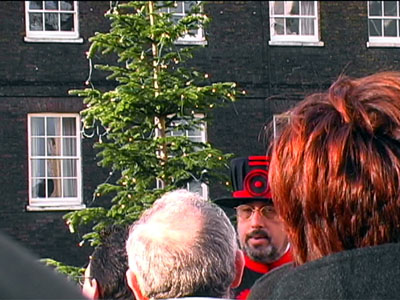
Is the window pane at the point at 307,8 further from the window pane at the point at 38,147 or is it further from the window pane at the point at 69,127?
the window pane at the point at 38,147

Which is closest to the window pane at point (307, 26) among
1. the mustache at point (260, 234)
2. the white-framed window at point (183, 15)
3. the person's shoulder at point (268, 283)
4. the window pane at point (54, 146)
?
the white-framed window at point (183, 15)

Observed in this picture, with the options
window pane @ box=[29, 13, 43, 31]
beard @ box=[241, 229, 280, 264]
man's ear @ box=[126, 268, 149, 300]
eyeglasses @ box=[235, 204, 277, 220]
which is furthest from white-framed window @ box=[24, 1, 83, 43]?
man's ear @ box=[126, 268, 149, 300]

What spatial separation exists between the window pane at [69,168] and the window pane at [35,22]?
257 cm

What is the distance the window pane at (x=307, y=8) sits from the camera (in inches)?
859

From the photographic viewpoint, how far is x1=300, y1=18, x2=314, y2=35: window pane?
2161cm

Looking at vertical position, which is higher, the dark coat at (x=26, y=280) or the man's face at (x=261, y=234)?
the dark coat at (x=26, y=280)

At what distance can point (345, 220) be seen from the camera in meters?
1.95

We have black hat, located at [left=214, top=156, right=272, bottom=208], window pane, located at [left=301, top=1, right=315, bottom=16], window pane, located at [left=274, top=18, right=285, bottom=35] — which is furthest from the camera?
window pane, located at [left=301, top=1, right=315, bottom=16]

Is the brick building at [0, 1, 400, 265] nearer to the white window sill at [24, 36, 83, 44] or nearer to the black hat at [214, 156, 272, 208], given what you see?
the white window sill at [24, 36, 83, 44]

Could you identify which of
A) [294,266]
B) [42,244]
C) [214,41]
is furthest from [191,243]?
[214,41]

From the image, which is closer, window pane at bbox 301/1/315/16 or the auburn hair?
the auburn hair

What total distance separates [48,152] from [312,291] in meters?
18.1

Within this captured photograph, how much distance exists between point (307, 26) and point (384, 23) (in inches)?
68.6

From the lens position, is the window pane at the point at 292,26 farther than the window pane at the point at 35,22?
Yes
